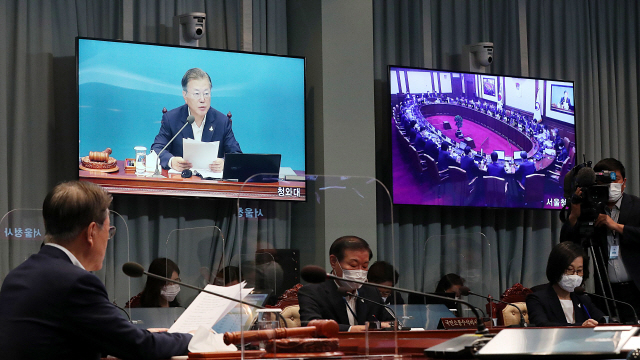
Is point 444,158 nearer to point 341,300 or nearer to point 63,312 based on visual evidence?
point 341,300

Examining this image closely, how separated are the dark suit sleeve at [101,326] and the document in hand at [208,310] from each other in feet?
1.23

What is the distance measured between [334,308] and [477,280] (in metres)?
2.08

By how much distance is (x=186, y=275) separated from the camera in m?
4.35

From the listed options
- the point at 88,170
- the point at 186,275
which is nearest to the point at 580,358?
the point at 186,275

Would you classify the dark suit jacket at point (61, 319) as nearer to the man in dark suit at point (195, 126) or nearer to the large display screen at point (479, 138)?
the man in dark suit at point (195, 126)


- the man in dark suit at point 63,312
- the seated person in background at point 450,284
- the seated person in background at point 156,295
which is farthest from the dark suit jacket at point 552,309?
the man in dark suit at point 63,312

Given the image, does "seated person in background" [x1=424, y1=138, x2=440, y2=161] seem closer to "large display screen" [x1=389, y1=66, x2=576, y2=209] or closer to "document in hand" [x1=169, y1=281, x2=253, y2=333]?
"large display screen" [x1=389, y1=66, x2=576, y2=209]

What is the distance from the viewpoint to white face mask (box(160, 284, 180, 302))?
12.3ft

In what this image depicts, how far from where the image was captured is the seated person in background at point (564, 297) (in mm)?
3541

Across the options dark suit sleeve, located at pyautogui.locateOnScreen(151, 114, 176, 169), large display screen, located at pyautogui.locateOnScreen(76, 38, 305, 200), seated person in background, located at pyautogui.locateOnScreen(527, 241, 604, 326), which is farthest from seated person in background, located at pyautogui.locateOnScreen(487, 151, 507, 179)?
dark suit sleeve, located at pyautogui.locateOnScreen(151, 114, 176, 169)

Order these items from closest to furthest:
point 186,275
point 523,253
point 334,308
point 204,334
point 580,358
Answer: point 580,358 → point 204,334 → point 334,308 → point 186,275 → point 523,253

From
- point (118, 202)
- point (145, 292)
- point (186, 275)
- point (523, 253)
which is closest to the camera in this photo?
point (145, 292)

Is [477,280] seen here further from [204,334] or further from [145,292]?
[204,334]

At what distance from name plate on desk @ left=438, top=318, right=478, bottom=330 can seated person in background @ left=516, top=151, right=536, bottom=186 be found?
268cm
